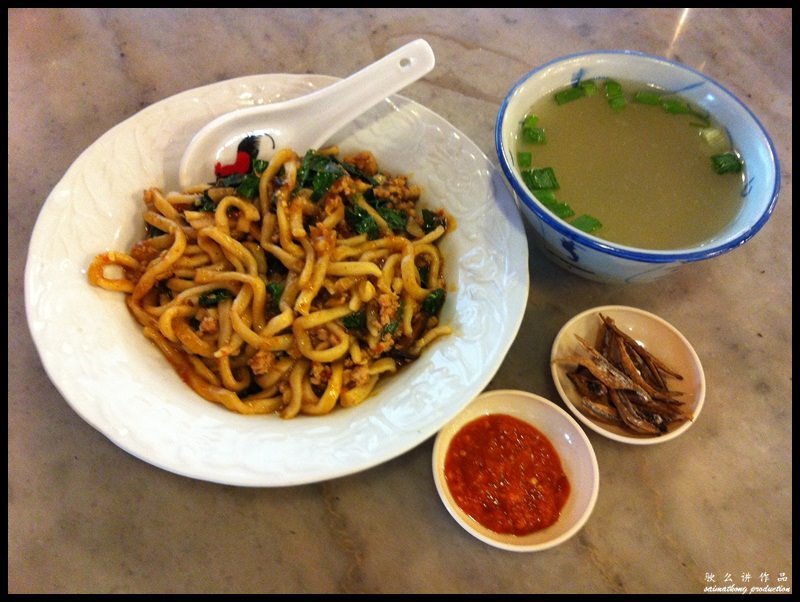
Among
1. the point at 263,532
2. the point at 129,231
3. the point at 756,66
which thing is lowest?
the point at 263,532

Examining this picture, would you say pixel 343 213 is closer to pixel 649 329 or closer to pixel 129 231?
pixel 129 231

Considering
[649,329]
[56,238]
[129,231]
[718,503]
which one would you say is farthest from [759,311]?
[56,238]

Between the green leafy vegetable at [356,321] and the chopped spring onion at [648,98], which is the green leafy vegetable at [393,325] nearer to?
the green leafy vegetable at [356,321]

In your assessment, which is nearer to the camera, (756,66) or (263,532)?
(263,532)

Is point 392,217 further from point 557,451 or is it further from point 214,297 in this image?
point 557,451

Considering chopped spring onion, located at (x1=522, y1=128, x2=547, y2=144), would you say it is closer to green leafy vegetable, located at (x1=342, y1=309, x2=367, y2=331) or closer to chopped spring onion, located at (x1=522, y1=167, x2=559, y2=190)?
chopped spring onion, located at (x1=522, y1=167, x2=559, y2=190)

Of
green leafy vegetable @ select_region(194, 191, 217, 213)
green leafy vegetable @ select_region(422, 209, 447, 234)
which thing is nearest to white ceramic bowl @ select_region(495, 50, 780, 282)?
green leafy vegetable @ select_region(422, 209, 447, 234)

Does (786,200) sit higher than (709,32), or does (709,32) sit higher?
(709,32)
